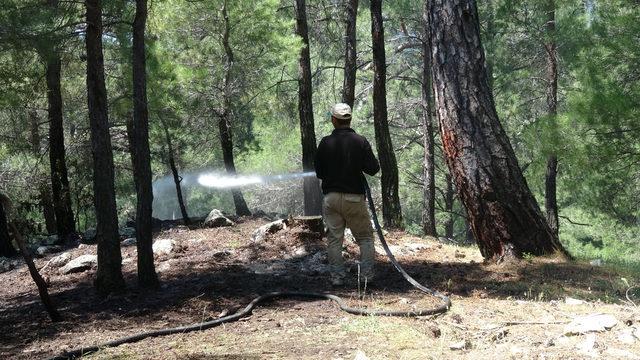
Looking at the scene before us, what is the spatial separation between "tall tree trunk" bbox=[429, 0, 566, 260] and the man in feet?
4.43

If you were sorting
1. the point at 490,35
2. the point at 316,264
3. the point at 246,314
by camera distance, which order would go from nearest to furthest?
1. the point at 246,314
2. the point at 316,264
3. the point at 490,35

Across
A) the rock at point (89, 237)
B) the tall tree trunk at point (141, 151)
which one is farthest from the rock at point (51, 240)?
the tall tree trunk at point (141, 151)

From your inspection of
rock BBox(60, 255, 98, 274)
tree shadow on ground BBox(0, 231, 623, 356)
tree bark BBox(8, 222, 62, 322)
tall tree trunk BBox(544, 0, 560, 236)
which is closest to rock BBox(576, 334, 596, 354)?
tree shadow on ground BBox(0, 231, 623, 356)

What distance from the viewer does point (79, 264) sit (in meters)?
9.03

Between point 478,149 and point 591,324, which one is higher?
point 478,149

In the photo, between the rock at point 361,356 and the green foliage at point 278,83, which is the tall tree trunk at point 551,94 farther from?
the rock at point 361,356

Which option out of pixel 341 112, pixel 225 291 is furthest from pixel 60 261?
pixel 341 112

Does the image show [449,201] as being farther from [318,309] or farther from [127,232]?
[318,309]

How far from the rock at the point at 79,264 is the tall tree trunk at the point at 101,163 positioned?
6.65ft

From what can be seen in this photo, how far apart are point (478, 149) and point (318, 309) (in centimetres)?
281

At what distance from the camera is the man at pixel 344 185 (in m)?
6.45

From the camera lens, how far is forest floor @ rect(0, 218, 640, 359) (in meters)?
4.12

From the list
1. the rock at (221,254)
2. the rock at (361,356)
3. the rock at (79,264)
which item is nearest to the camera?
the rock at (361,356)

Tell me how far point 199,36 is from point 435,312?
12.1m
